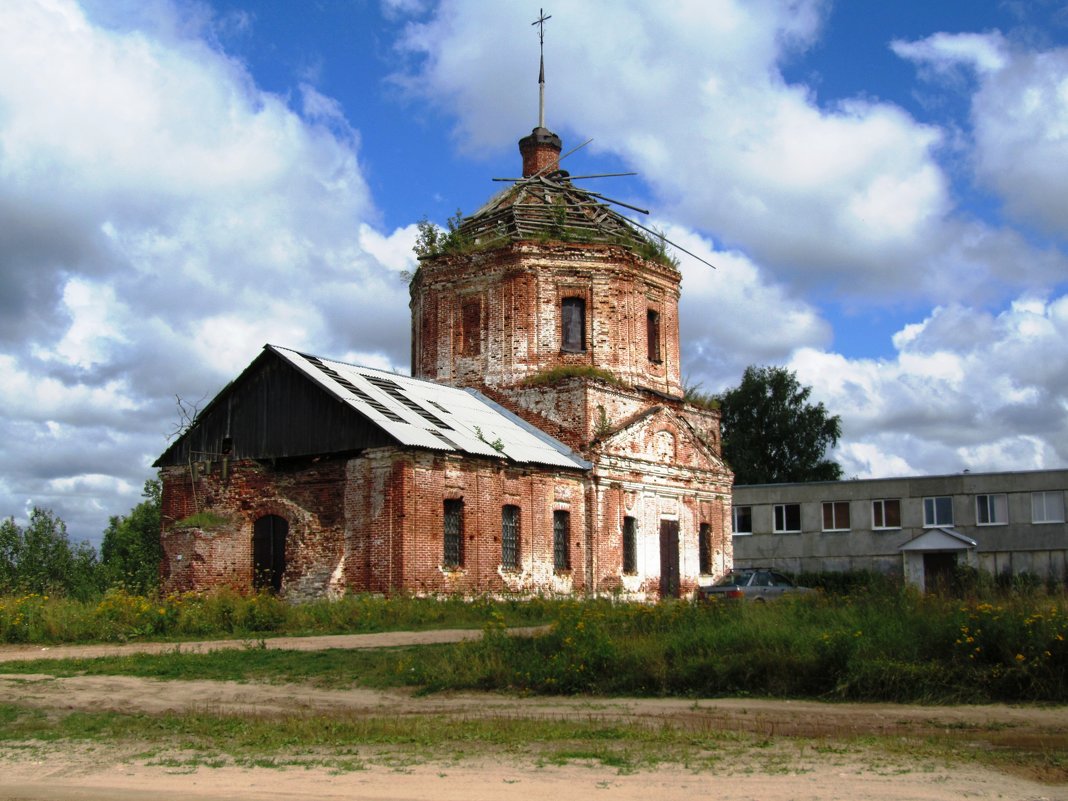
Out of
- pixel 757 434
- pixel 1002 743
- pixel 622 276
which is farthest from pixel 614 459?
pixel 757 434

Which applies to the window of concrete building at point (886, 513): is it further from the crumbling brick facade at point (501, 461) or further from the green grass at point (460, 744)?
the green grass at point (460, 744)

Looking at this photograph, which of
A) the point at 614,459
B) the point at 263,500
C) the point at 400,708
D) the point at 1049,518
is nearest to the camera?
the point at 400,708

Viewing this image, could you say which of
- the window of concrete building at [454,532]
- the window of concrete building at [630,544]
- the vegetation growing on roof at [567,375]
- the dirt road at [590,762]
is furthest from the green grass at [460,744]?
the vegetation growing on roof at [567,375]

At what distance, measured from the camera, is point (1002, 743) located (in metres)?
8.90

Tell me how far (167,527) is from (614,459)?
11.1 m

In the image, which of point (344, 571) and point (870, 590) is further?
point (344, 571)

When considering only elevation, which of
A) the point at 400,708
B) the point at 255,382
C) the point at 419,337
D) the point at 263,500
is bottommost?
the point at 400,708

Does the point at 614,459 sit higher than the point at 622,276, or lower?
lower

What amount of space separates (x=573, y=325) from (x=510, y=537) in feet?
24.8

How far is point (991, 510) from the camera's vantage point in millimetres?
Result: 38594

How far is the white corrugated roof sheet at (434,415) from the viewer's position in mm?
22406

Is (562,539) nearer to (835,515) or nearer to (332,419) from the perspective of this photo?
(332,419)

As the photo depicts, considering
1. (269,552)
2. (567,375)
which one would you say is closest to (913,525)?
(567,375)

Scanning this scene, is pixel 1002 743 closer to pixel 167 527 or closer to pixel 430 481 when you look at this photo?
pixel 430 481
